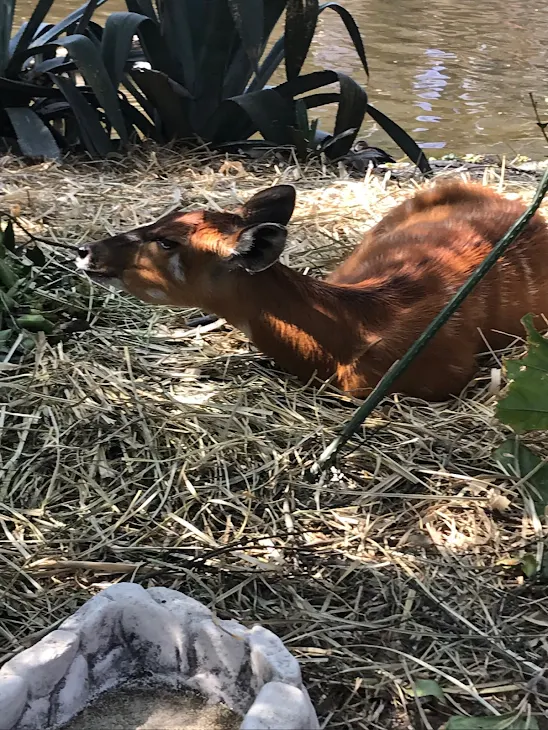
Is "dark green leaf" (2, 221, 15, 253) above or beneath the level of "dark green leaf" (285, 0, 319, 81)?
beneath

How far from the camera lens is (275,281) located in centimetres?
294

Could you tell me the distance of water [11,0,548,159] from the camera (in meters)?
7.45

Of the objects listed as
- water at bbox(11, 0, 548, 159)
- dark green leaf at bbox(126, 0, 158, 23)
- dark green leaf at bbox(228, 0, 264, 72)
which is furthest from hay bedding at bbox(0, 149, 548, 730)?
water at bbox(11, 0, 548, 159)

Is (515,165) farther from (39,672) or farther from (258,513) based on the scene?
(39,672)

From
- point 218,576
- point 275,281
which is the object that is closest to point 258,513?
point 218,576

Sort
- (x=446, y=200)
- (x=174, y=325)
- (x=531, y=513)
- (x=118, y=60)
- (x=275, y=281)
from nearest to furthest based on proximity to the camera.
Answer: (x=531, y=513) < (x=275, y=281) < (x=174, y=325) < (x=446, y=200) < (x=118, y=60)

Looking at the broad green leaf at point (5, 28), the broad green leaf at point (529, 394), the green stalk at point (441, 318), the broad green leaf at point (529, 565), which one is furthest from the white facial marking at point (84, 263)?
the broad green leaf at point (5, 28)

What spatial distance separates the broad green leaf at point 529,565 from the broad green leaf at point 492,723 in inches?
18.6

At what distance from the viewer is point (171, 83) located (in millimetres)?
5027

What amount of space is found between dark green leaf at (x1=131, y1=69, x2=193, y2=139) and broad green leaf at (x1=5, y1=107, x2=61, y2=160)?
2.11 feet

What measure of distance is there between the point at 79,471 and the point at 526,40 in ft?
36.7

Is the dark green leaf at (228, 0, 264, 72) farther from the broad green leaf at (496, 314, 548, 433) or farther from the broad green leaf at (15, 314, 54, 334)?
the broad green leaf at (496, 314, 548, 433)

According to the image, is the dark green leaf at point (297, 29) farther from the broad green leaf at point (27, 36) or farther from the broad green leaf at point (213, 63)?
the broad green leaf at point (27, 36)

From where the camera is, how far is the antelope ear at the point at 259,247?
272 cm
